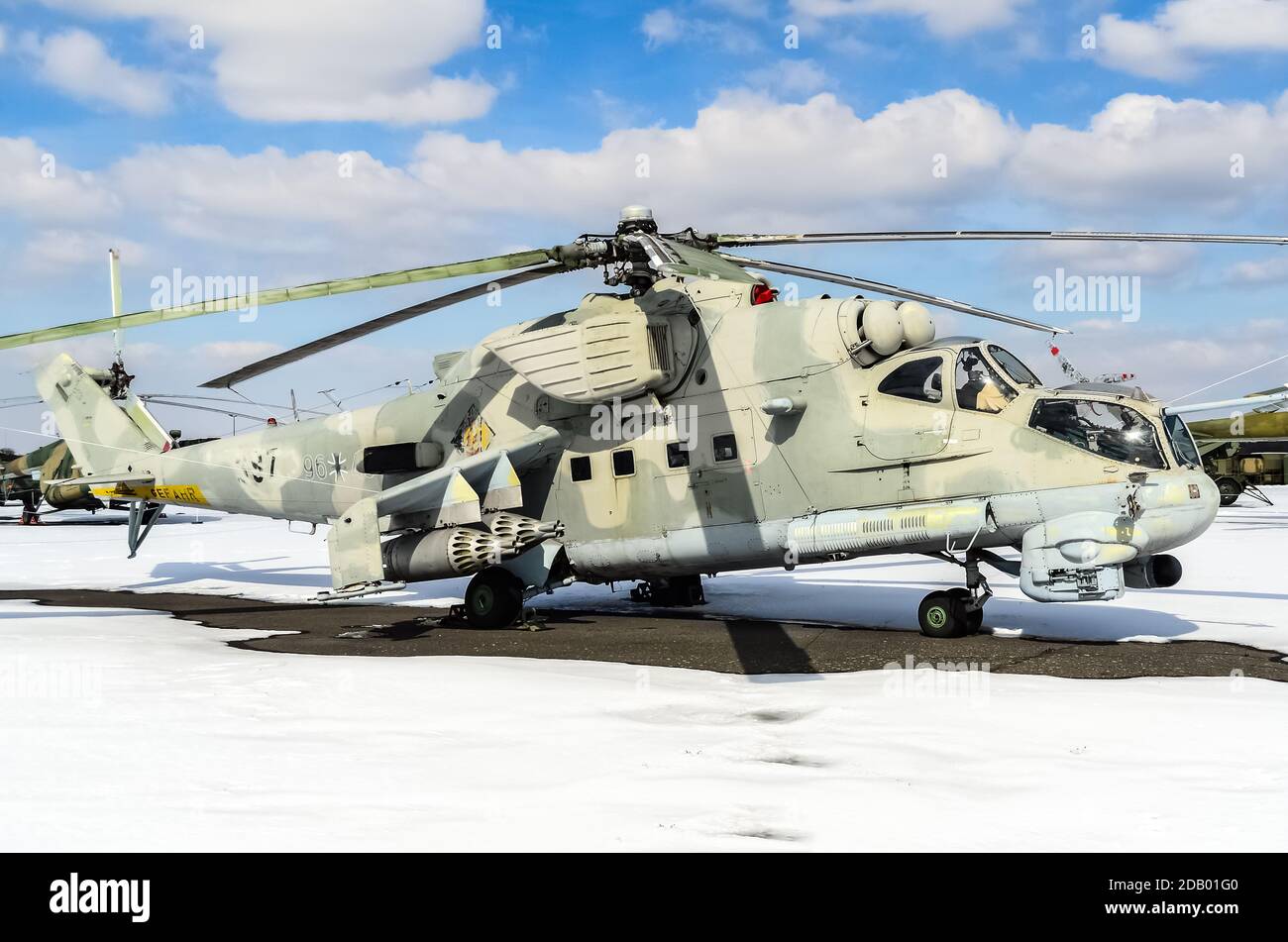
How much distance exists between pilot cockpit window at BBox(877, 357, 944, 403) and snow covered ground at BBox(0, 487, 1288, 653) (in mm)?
3160

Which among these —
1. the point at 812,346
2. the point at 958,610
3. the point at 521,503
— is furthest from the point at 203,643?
the point at 958,610

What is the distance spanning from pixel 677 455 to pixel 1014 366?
436 centimetres

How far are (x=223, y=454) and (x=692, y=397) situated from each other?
29.8 ft

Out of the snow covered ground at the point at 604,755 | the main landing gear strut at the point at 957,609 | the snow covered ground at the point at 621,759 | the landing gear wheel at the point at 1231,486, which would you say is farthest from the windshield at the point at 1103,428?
the landing gear wheel at the point at 1231,486

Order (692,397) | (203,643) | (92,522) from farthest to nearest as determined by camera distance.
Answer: (92,522) < (692,397) < (203,643)

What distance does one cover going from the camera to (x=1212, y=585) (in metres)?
16.0

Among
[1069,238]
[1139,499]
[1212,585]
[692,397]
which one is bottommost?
[1212,585]

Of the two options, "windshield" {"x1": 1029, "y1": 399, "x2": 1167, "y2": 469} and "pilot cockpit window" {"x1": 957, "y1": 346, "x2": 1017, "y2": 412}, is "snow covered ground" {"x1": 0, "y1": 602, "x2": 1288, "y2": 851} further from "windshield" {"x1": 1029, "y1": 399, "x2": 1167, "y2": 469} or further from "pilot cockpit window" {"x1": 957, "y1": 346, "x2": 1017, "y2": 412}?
"pilot cockpit window" {"x1": 957, "y1": 346, "x2": 1017, "y2": 412}

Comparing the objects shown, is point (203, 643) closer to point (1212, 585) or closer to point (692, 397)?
point (692, 397)

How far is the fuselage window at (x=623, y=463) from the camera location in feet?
45.4

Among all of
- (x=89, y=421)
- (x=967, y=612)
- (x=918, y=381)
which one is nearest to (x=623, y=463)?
(x=918, y=381)

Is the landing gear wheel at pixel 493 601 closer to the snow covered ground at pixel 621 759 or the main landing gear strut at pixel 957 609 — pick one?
the snow covered ground at pixel 621 759

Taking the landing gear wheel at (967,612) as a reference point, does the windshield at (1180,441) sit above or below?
above

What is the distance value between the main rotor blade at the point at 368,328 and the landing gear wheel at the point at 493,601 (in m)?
3.79
